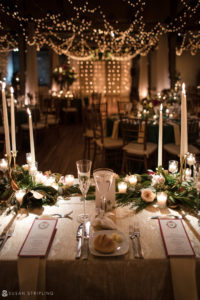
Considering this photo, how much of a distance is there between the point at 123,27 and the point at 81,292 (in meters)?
8.66

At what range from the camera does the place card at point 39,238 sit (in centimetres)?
127

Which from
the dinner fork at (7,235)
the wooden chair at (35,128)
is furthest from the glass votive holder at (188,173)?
the wooden chair at (35,128)

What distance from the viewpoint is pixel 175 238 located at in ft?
4.47

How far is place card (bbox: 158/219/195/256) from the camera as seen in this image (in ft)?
4.13

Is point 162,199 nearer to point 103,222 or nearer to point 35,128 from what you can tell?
point 103,222

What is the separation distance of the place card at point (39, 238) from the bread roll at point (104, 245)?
0.73ft

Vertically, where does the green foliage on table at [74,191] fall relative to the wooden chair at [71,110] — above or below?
below

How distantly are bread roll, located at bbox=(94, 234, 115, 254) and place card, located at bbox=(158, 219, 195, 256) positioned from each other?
0.24m

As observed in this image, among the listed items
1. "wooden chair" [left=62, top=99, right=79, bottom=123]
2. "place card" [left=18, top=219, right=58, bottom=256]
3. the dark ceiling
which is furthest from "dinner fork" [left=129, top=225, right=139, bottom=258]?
"wooden chair" [left=62, top=99, right=79, bottom=123]

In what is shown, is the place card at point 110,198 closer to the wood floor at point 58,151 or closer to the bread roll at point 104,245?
the bread roll at point 104,245

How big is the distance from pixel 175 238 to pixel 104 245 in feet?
1.13

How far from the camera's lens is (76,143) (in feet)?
20.5

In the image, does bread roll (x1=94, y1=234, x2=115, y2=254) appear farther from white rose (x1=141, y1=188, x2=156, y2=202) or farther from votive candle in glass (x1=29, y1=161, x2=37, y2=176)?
votive candle in glass (x1=29, y1=161, x2=37, y2=176)

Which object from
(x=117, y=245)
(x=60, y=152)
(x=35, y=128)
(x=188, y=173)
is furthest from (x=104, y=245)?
(x=35, y=128)
